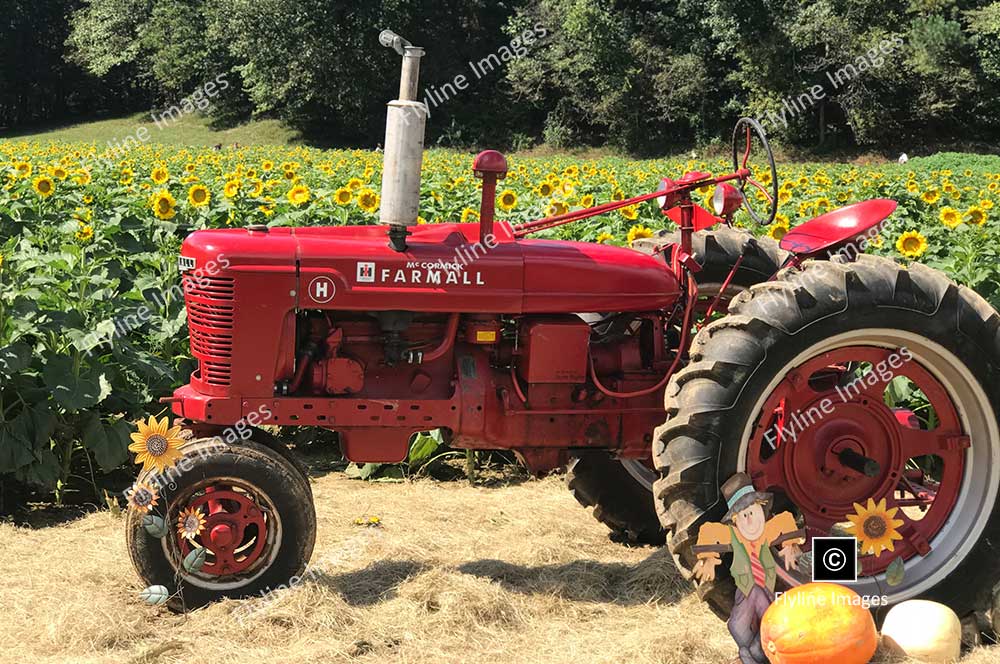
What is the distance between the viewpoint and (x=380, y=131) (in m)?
46.8

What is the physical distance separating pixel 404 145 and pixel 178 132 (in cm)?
4750

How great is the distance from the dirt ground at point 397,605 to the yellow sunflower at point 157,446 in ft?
1.68

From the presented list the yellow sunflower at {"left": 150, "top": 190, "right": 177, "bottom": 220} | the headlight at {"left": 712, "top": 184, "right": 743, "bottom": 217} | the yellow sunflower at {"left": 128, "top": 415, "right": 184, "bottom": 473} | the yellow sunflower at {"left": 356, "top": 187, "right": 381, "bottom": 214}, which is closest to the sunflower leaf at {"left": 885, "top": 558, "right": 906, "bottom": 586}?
the headlight at {"left": 712, "top": 184, "right": 743, "bottom": 217}

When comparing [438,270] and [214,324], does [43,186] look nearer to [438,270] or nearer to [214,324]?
[214,324]

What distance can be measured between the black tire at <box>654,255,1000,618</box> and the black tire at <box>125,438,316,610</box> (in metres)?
1.29

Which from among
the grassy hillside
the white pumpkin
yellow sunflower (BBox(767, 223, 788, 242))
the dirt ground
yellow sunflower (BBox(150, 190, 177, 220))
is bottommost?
the dirt ground

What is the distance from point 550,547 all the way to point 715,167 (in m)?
21.2

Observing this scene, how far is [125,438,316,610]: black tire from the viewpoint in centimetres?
354

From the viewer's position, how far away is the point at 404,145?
3.34 metres

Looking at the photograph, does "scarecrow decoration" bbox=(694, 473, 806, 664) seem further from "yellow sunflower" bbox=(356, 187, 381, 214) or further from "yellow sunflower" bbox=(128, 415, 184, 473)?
"yellow sunflower" bbox=(356, 187, 381, 214)

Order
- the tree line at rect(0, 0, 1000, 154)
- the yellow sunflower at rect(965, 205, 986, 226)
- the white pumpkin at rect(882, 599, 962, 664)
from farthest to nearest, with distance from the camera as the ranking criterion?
the tree line at rect(0, 0, 1000, 154) < the yellow sunflower at rect(965, 205, 986, 226) < the white pumpkin at rect(882, 599, 962, 664)

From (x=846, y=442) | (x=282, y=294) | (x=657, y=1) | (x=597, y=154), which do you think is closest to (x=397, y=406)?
(x=282, y=294)

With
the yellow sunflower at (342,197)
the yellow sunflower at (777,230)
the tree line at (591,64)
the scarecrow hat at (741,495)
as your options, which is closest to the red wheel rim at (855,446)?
the scarecrow hat at (741,495)

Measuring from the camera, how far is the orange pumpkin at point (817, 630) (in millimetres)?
3043
